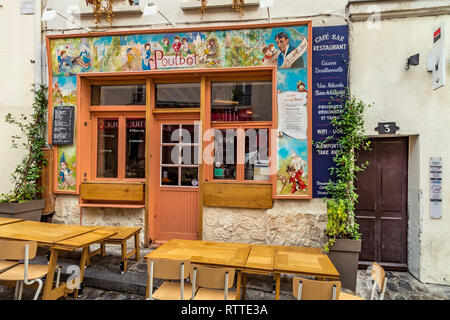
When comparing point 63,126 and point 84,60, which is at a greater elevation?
point 84,60


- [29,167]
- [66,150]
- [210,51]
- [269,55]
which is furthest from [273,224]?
[29,167]

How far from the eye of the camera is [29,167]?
5.23 m

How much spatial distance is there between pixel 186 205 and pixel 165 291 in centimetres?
246

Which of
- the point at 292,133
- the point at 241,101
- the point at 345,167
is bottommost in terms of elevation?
the point at 345,167

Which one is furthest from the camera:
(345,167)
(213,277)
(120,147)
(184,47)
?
(120,147)

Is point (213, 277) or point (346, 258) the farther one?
point (346, 258)

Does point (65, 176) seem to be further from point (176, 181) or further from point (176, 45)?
point (176, 45)

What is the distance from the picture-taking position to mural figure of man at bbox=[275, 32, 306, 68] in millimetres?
4680

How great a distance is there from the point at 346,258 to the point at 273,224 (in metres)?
1.27

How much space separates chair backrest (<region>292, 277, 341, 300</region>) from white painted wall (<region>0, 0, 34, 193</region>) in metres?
5.95

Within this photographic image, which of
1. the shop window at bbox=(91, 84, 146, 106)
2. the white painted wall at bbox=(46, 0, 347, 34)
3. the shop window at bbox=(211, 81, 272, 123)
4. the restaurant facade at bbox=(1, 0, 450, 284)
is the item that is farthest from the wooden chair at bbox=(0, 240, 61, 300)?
the white painted wall at bbox=(46, 0, 347, 34)

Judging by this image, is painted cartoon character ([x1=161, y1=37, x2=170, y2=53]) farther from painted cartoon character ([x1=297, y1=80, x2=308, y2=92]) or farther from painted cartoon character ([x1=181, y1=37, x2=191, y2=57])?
painted cartoon character ([x1=297, y1=80, x2=308, y2=92])
